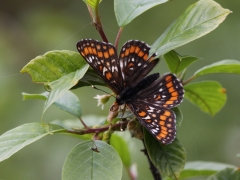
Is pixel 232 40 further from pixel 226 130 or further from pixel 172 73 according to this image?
pixel 172 73

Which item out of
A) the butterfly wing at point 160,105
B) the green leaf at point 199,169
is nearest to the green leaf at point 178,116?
the butterfly wing at point 160,105

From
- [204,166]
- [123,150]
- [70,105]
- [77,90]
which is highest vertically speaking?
[70,105]

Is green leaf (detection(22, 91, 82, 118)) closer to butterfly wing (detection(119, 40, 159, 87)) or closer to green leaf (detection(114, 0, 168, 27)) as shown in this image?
butterfly wing (detection(119, 40, 159, 87))

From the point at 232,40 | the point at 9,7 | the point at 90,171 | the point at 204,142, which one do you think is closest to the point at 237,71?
the point at 90,171

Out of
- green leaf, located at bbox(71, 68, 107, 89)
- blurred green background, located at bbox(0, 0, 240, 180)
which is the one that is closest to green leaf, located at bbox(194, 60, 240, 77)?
green leaf, located at bbox(71, 68, 107, 89)

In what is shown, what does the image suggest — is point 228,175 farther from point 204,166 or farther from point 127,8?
point 127,8

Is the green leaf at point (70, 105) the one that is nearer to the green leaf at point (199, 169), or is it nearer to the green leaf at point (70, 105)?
the green leaf at point (70, 105)

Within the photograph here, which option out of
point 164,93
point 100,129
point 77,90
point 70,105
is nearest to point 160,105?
point 164,93
